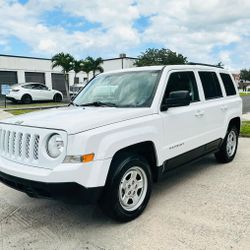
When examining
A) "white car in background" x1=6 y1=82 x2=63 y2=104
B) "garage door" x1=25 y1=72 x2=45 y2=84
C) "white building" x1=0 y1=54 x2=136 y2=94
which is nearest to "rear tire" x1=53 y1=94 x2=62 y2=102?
"white car in background" x1=6 y1=82 x2=63 y2=104

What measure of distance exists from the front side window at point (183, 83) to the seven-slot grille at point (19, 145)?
1867 millimetres

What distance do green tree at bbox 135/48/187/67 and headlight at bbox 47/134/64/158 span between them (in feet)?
126

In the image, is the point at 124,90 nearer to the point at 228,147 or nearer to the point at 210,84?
the point at 210,84

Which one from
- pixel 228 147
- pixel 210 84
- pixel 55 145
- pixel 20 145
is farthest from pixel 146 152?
pixel 228 147

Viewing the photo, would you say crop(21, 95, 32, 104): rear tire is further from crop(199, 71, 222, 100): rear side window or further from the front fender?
the front fender

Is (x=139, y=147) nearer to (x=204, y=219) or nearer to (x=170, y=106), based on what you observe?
(x=170, y=106)

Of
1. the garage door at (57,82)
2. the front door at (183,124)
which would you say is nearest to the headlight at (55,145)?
the front door at (183,124)

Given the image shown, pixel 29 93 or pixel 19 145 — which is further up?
pixel 19 145

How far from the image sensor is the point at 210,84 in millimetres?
5242

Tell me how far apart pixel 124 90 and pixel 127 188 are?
1446 millimetres

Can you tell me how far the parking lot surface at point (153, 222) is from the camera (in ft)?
10.3

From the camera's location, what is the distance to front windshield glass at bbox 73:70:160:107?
4.02 m

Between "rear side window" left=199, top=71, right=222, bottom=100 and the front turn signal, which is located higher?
"rear side window" left=199, top=71, right=222, bottom=100

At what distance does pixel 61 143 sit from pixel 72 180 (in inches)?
15.9
